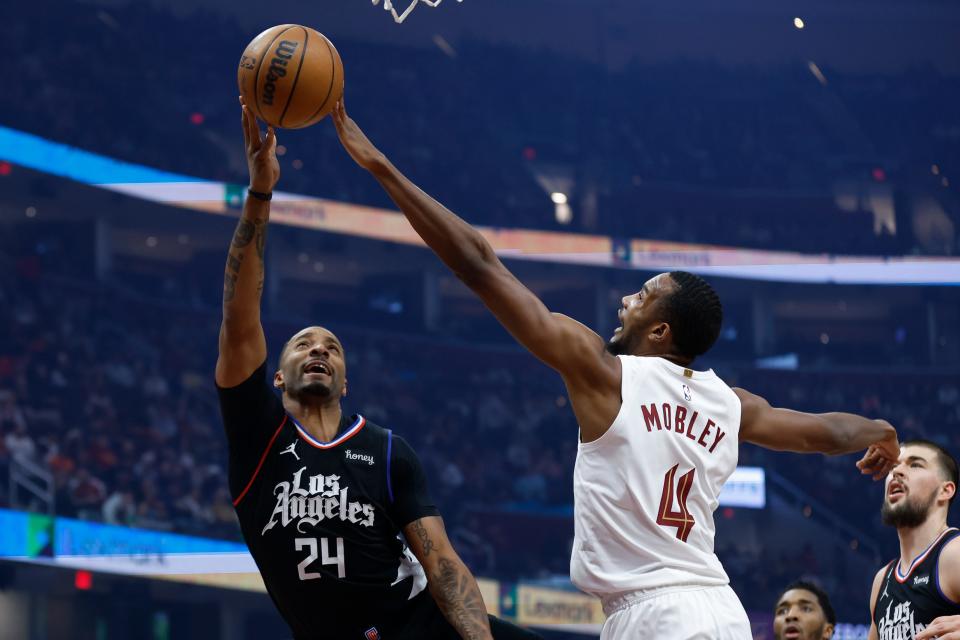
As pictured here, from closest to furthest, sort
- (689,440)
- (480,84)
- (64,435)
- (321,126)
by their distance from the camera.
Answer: (689,440) → (64,435) → (321,126) → (480,84)

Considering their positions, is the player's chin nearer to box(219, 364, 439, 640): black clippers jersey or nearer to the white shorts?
box(219, 364, 439, 640): black clippers jersey

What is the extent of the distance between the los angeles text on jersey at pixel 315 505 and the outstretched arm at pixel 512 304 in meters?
1.08

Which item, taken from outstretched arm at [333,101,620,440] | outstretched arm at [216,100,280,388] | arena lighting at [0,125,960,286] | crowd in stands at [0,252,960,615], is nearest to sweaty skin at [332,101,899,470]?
outstretched arm at [333,101,620,440]

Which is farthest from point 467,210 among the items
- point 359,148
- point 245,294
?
point 359,148

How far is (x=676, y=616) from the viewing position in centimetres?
306

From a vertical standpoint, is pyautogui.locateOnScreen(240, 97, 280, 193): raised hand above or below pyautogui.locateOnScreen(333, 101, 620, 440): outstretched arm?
above

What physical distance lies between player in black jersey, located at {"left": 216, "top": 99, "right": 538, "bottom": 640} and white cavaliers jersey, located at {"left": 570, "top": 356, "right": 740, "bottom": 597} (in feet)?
2.71

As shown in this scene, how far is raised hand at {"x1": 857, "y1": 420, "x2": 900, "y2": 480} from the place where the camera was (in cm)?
409

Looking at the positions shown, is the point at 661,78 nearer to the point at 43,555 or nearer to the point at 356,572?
the point at 43,555

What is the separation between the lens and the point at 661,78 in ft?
79.2

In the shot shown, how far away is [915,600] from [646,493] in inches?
90.7

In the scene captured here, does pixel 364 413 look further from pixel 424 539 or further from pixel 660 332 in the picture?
pixel 660 332

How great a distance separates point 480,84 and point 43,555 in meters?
13.7

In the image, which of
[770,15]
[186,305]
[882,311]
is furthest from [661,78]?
[186,305]
